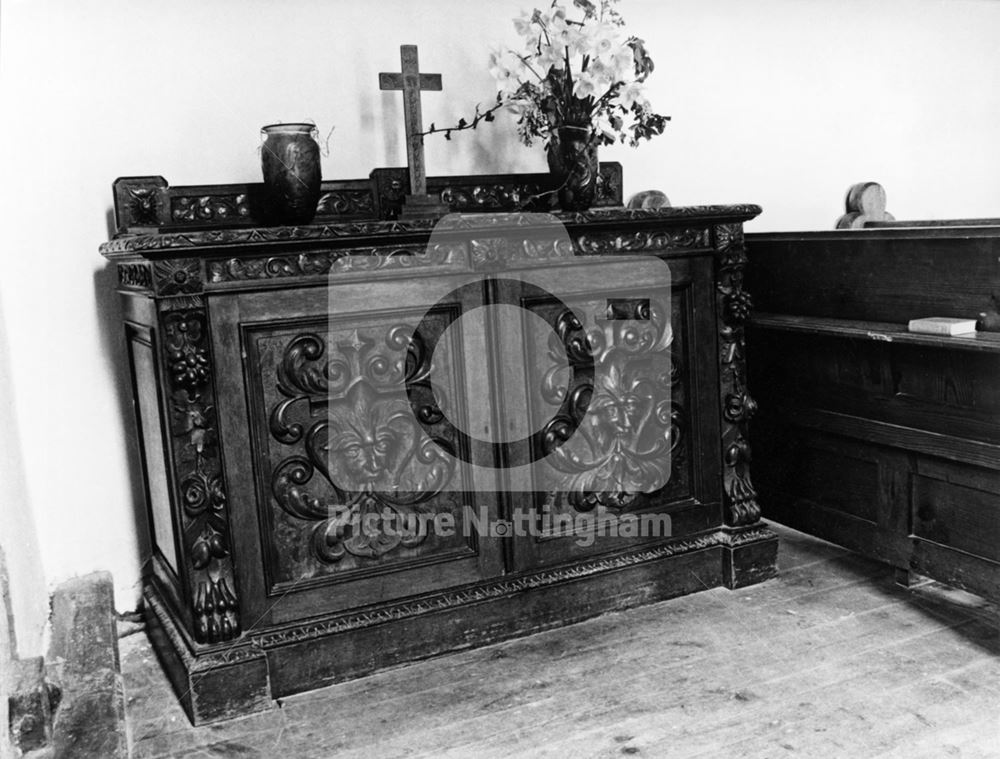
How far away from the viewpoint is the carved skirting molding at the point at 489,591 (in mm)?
2205

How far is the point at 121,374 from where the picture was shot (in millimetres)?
2584

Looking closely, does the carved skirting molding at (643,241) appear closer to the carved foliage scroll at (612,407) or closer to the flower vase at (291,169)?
the carved foliage scroll at (612,407)

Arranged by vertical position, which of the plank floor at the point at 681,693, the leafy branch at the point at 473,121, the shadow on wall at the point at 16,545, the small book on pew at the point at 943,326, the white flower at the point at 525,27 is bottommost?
the plank floor at the point at 681,693

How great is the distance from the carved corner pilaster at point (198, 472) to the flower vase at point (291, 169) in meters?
0.38

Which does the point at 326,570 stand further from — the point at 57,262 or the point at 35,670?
the point at 57,262

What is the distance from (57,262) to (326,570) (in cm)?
109

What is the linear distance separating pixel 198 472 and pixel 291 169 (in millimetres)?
742

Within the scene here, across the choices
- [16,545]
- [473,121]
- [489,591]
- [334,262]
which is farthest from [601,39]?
[16,545]

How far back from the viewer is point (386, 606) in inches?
90.4

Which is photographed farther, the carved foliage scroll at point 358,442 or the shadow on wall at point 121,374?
the shadow on wall at point 121,374

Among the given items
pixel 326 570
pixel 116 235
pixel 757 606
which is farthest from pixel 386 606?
pixel 116 235

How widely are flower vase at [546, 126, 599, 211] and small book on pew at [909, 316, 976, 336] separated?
0.90m

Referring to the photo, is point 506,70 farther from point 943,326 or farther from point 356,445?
point 943,326

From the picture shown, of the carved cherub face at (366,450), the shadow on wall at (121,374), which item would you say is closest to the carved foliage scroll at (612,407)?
the carved cherub face at (366,450)
